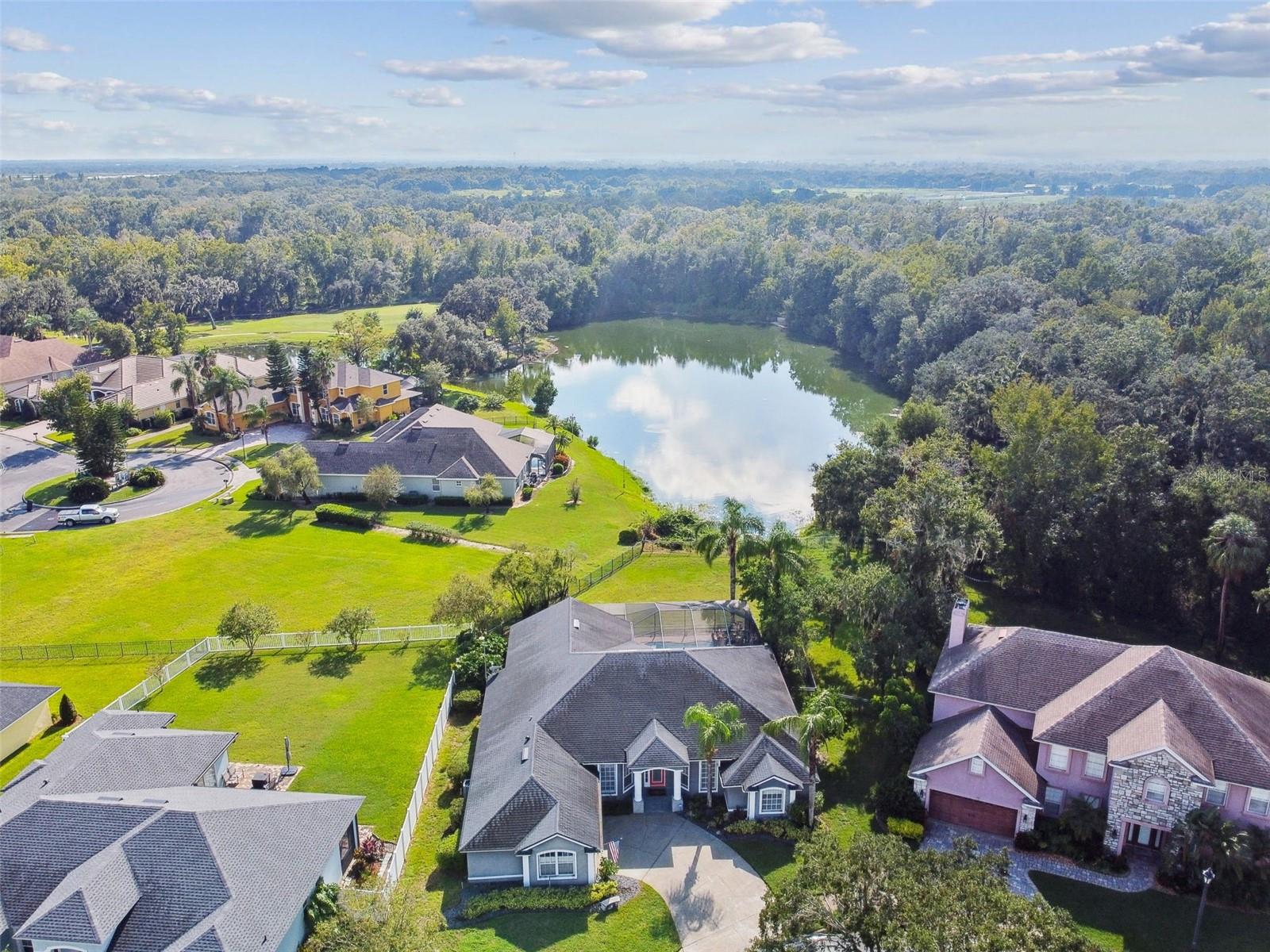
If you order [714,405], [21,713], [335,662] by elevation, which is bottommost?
[335,662]

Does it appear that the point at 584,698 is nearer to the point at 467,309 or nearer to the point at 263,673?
the point at 263,673

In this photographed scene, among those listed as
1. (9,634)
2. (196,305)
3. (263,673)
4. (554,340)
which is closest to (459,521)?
(263,673)

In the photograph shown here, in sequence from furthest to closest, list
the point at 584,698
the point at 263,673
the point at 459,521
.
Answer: the point at 459,521 → the point at 263,673 → the point at 584,698

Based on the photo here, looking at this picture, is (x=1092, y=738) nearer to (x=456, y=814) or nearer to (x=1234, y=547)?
(x=1234, y=547)

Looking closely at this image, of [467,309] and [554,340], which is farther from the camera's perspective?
[554,340]

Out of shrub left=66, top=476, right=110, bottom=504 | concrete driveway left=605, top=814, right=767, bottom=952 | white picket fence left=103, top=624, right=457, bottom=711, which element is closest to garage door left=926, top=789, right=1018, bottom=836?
concrete driveway left=605, top=814, right=767, bottom=952

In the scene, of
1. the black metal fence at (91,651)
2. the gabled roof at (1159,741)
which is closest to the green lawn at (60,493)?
the black metal fence at (91,651)

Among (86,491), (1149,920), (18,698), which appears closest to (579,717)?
(1149,920)
